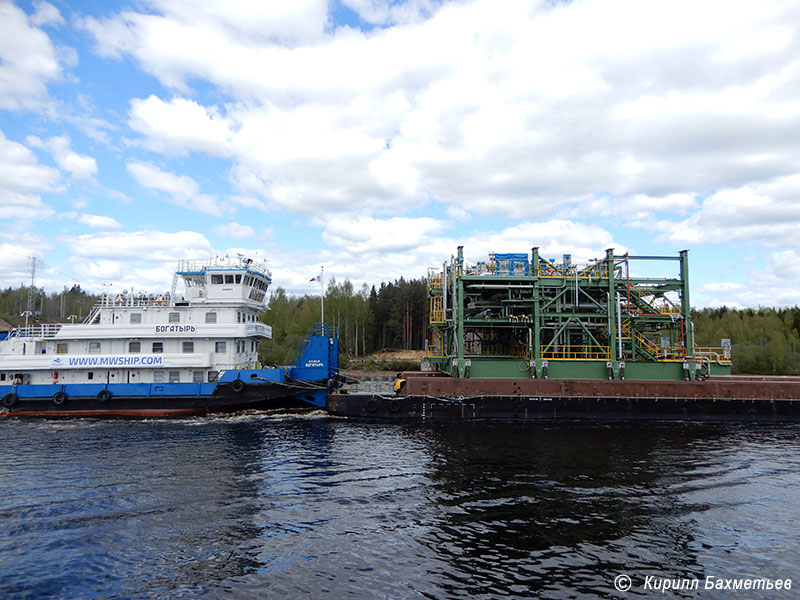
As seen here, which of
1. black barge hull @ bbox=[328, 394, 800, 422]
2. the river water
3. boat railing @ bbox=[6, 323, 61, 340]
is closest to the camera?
the river water

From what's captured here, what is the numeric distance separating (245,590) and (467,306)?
81.1 ft

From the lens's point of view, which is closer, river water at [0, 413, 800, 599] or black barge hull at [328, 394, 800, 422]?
river water at [0, 413, 800, 599]

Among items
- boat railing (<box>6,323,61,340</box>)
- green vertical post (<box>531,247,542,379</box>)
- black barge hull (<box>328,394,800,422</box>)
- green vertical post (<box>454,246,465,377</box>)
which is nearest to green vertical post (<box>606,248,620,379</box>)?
black barge hull (<box>328,394,800,422</box>)

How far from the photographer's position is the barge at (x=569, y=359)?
2788 cm

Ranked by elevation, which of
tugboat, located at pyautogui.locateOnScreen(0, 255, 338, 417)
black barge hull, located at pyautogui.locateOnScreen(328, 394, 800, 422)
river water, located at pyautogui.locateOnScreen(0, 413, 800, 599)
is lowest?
river water, located at pyautogui.locateOnScreen(0, 413, 800, 599)

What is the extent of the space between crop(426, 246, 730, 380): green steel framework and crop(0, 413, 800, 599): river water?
781cm

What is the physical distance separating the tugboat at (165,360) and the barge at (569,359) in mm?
3865

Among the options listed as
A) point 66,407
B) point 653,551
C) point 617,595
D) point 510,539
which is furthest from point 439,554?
point 66,407

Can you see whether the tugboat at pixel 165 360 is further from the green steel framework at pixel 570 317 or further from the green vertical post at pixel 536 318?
the green vertical post at pixel 536 318

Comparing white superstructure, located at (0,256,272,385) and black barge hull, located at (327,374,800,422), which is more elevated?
white superstructure, located at (0,256,272,385)

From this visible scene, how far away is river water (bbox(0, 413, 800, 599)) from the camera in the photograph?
9.89 meters

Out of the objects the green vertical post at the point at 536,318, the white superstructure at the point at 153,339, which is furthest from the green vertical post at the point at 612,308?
the white superstructure at the point at 153,339

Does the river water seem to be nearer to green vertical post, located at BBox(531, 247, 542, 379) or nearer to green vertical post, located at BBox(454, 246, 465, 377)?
green vertical post, located at BBox(454, 246, 465, 377)

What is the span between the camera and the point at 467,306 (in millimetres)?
32438
